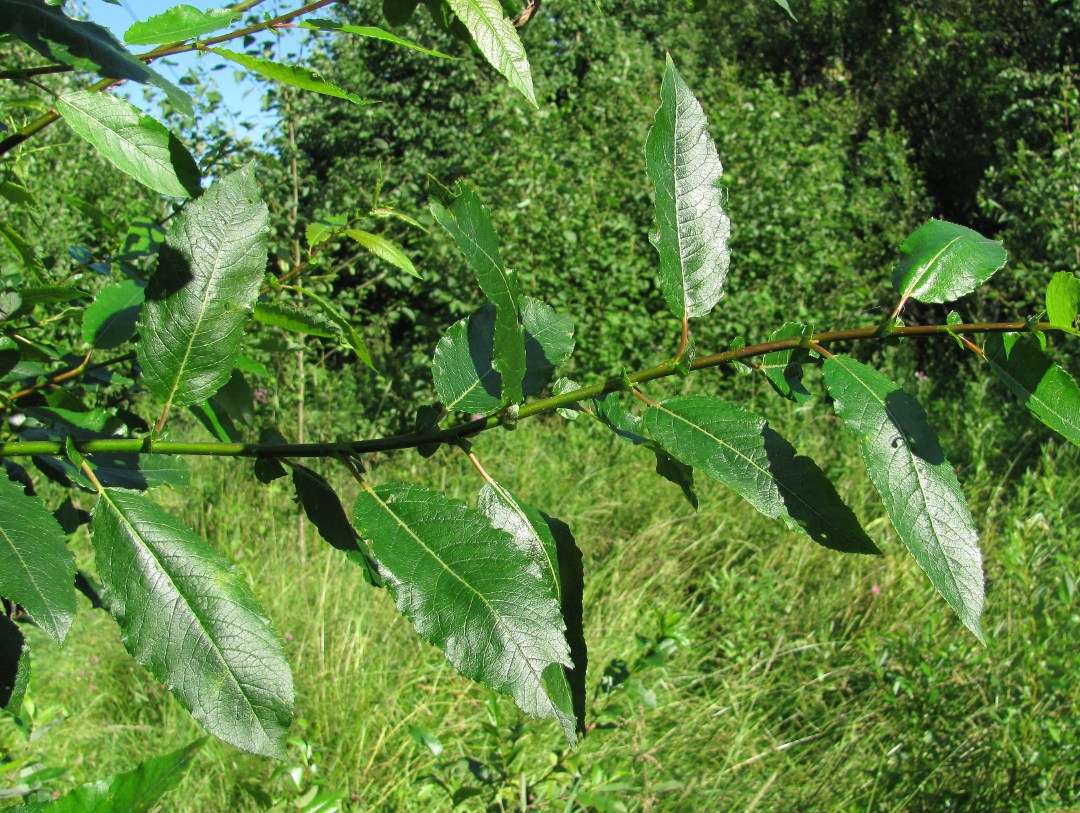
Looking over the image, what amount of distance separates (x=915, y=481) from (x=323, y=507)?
0.39 meters

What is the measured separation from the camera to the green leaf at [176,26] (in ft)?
2.15

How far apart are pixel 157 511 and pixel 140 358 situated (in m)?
0.12

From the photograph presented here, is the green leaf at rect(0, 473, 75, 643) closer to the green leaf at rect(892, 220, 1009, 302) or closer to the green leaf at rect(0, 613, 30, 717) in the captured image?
the green leaf at rect(0, 613, 30, 717)

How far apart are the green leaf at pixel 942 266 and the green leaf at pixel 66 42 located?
53cm

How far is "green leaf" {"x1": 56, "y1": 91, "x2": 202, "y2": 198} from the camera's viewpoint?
62 cm

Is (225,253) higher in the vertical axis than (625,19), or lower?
higher

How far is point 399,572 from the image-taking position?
20.3 inches

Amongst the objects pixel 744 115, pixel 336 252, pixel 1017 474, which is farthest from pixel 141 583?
pixel 744 115

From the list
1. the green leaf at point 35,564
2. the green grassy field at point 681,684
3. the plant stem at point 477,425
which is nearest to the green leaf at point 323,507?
the plant stem at point 477,425

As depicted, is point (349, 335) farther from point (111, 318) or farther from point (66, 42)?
point (66, 42)

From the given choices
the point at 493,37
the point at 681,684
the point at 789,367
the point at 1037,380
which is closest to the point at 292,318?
the point at 493,37

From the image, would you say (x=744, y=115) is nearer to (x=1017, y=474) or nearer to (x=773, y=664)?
(x=1017, y=474)

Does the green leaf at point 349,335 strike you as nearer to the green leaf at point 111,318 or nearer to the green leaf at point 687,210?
the green leaf at point 111,318

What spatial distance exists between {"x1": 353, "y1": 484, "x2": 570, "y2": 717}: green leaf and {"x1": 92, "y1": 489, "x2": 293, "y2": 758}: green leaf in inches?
3.2
